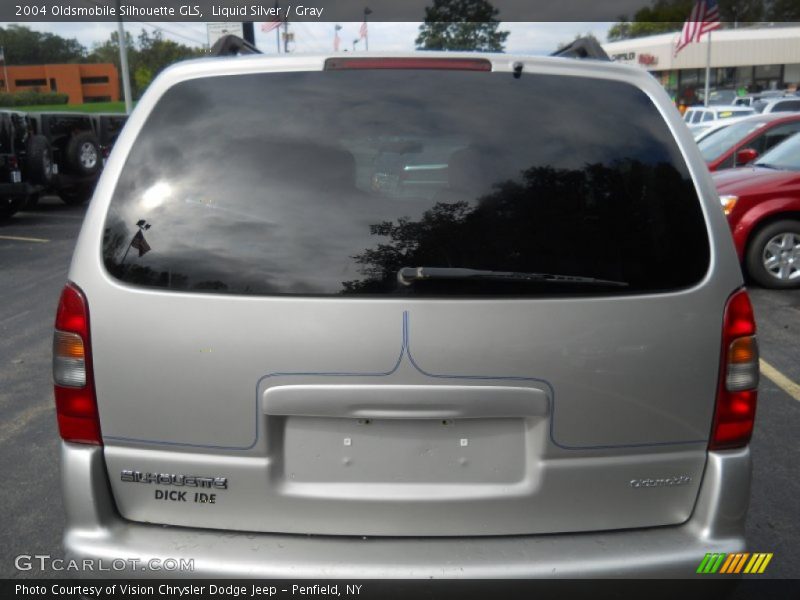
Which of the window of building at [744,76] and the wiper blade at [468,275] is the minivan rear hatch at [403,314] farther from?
the window of building at [744,76]

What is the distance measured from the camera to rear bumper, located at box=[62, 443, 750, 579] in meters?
2.13

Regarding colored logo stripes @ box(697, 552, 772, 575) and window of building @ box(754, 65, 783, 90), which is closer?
colored logo stripes @ box(697, 552, 772, 575)

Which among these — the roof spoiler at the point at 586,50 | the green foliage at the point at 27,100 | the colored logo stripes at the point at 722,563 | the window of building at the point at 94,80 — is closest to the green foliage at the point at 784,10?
the green foliage at the point at 27,100

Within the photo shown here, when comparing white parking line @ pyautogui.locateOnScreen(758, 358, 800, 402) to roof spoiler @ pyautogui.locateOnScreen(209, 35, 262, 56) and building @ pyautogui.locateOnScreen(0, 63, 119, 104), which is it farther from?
building @ pyautogui.locateOnScreen(0, 63, 119, 104)

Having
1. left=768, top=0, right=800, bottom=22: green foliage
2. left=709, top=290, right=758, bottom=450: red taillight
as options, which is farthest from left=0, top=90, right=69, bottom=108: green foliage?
left=768, top=0, right=800, bottom=22: green foliage

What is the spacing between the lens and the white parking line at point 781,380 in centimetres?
540

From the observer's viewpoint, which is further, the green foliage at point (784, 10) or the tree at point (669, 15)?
the green foliage at point (784, 10)

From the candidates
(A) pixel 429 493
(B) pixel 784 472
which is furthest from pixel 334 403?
(B) pixel 784 472

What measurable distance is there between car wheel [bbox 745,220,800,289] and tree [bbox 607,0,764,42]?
239 ft

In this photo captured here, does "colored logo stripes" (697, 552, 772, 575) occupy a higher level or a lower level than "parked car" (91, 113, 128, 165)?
lower

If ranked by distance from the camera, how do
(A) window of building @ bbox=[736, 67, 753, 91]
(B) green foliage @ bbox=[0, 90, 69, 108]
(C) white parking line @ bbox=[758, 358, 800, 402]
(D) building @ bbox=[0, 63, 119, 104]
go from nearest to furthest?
(C) white parking line @ bbox=[758, 358, 800, 402] < (B) green foliage @ bbox=[0, 90, 69, 108] < (A) window of building @ bbox=[736, 67, 753, 91] < (D) building @ bbox=[0, 63, 119, 104]

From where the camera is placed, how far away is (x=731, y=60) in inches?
2231

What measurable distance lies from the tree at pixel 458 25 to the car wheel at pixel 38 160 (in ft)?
24.7

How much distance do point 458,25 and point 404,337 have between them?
1736 centimetres
